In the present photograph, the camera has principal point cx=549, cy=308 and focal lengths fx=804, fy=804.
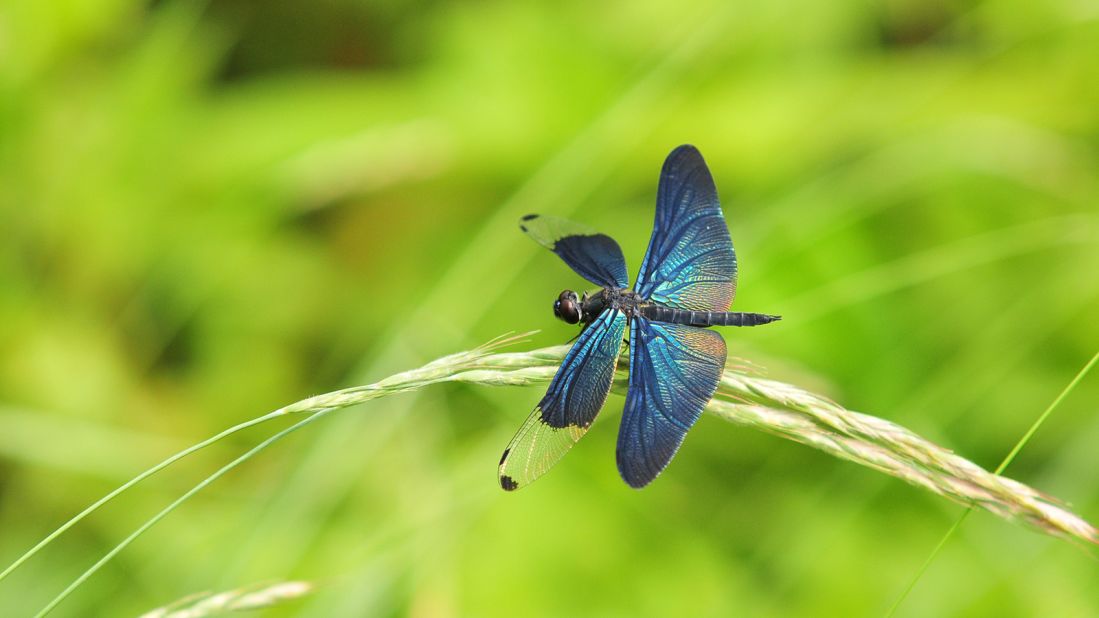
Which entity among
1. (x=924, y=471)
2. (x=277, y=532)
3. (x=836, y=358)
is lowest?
(x=836, y=358)

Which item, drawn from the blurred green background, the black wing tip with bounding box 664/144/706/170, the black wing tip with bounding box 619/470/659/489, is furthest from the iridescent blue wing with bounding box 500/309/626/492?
the blurred green background

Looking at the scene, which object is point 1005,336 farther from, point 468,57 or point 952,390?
point 468,57

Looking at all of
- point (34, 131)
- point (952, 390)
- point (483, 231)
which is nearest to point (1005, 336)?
point (952, 390)

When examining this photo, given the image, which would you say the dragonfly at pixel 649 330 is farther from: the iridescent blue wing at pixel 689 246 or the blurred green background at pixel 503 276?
the blurred green background at pixel 503 276

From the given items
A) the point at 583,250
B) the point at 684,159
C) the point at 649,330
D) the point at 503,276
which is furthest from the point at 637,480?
the point at 503,276

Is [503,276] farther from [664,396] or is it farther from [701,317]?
[664,396]
